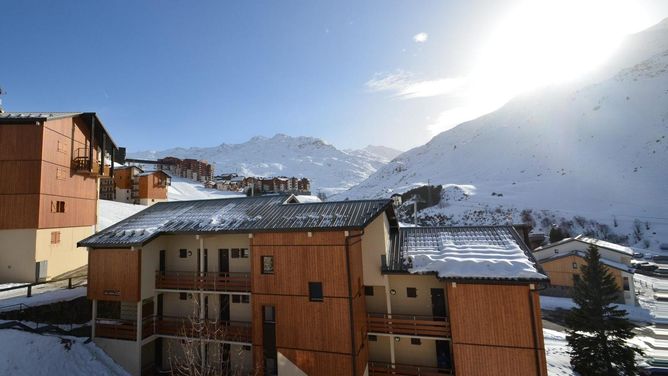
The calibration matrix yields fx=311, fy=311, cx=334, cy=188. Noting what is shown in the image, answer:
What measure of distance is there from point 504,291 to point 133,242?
19.7 meters

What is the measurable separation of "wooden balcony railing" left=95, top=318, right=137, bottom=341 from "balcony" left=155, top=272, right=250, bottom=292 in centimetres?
256

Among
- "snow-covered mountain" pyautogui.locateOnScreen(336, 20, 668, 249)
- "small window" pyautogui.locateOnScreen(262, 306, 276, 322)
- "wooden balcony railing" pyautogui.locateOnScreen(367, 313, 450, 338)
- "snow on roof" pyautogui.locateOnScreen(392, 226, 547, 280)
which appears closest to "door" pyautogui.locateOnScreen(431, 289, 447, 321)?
"wooden balcony railing" pyautogui.locateOnScreen(367, 313, 450, 338)

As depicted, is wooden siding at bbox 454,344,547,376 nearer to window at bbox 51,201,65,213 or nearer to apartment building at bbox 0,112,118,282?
apartment building at bbox 0,112,118,282

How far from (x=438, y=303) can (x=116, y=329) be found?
18830 millimetres

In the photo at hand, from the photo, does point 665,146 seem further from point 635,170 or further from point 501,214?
point 501,214

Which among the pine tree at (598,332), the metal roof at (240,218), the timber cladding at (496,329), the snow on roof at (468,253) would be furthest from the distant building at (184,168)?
the pine tree at (598,332)

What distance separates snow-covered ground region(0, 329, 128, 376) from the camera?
50.1 ft

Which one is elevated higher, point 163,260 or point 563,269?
point 163,260

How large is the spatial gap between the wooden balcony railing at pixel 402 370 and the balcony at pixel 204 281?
27.0ft

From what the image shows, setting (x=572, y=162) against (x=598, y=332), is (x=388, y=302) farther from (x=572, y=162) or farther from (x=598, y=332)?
(x=572, y=162)

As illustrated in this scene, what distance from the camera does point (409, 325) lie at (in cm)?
1612

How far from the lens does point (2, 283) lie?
22.6 m

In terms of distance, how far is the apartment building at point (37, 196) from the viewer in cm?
2270

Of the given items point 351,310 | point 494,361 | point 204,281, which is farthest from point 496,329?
point 204,281
